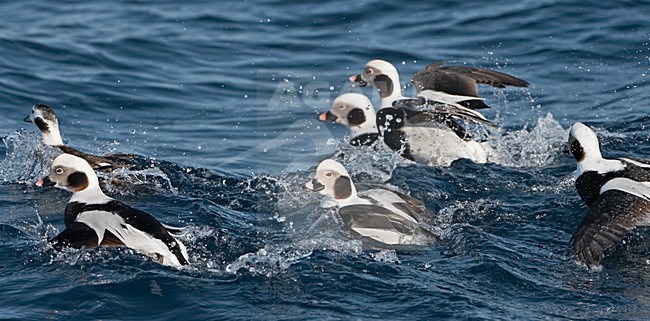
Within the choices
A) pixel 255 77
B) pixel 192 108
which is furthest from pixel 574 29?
pixel 192 108

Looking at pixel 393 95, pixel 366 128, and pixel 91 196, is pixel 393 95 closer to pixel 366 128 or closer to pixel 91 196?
pixel 366 128

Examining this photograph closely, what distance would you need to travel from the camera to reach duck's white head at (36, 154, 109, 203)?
6418 mm

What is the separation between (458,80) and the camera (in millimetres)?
8523

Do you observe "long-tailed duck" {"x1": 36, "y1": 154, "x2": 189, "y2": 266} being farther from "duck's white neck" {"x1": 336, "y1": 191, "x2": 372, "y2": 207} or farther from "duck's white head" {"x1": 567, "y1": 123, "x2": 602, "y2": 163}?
"duck's white head" {"x1": 567, "y1": 123, "x2": 602, "y2": 163}

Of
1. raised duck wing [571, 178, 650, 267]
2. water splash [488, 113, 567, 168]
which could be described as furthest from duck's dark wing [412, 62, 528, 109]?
raised duck wing [571, 178, 650, 267]

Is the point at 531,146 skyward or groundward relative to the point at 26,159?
groundward

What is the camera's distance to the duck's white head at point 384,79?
881cm

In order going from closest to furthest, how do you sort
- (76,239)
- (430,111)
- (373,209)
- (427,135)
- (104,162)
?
(76,239), (373,209), (104,162), (430,111), (427,135)

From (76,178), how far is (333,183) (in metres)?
1.52

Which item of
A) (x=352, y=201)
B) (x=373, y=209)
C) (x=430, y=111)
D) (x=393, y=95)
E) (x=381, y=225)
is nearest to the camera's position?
(x=381, y=225)

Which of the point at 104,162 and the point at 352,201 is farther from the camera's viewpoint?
the point at 104,162

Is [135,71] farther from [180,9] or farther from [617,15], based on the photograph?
[617,15]

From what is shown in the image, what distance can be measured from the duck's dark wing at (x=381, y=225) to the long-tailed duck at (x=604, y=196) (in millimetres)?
916

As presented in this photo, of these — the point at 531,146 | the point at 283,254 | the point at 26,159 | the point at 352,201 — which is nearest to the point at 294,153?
the point at 531,146
